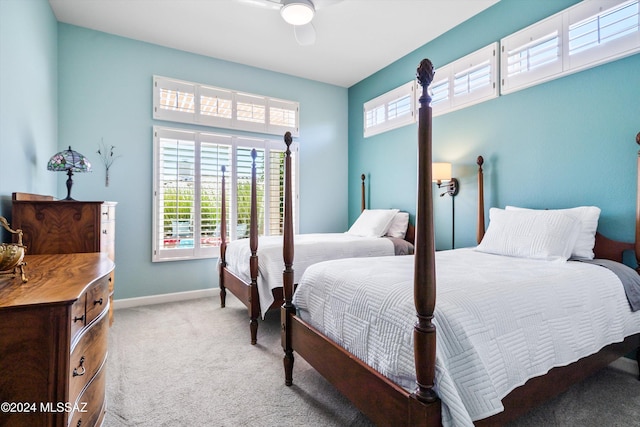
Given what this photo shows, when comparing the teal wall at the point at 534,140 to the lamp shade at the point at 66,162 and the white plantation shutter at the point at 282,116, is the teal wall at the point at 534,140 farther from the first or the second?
the lamp shade at the point at 66,162

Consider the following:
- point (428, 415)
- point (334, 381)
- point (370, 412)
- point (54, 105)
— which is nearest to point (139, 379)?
point (334, 381)

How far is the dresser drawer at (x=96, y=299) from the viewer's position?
124 cm

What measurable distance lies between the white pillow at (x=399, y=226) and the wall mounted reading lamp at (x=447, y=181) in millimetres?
538

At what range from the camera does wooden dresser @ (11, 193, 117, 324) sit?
87.1 inches

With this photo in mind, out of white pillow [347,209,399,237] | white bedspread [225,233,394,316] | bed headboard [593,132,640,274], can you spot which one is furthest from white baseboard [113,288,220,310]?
bed headboard [593,132,640,274]

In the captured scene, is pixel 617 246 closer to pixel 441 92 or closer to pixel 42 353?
pixel 441 92

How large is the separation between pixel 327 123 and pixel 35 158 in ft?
11.7

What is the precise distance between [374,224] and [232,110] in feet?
7.82

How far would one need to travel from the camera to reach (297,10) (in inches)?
94.7

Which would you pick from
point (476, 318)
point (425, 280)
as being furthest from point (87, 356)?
point (476, 318)

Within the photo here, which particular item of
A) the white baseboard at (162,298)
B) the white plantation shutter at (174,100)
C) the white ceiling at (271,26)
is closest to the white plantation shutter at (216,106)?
the white plantation shutter at (174,100)

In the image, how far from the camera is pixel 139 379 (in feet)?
6.84

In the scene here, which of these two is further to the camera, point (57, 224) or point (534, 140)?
point (534, 140)

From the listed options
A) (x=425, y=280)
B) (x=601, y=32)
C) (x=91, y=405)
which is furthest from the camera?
(x=601, y=32)
